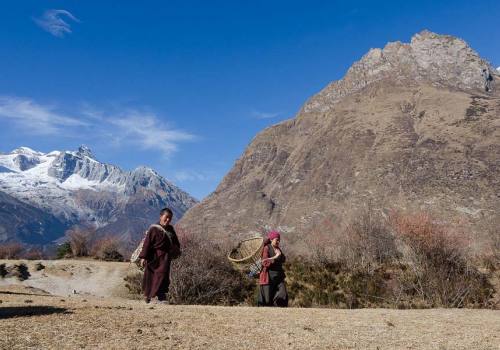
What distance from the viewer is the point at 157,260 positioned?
1170 cm

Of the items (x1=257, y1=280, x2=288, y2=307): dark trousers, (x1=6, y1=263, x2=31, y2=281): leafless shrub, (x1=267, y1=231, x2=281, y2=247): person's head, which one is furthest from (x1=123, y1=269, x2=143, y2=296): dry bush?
(x1=267, y1=231, x2=281, y2=247): person's head

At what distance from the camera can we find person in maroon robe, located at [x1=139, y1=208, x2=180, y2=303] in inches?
458

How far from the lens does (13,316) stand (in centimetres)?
853

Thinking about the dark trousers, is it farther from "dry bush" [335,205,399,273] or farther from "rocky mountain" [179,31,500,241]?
"rocky mountain" [179,31,500,241]

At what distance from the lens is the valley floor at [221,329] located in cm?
722

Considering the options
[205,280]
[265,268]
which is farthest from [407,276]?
[265,268]

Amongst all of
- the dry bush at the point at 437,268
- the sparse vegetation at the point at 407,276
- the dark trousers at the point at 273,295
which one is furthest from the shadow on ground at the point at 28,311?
the dry bush at the point at 437,268

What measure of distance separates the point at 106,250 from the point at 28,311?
35.4 metres

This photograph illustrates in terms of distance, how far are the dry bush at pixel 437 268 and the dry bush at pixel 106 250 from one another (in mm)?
27176

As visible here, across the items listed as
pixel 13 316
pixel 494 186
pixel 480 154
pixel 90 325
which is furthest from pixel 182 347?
pixel 480 154

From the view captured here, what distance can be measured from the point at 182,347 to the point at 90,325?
175cm

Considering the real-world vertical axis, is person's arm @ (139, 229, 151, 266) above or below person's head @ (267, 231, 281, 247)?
below

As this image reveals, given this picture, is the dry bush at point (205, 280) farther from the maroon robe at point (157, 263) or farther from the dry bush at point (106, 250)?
the dry bush at point (106, 250)

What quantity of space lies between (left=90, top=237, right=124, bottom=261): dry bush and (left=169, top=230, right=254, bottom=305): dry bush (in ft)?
64.6
